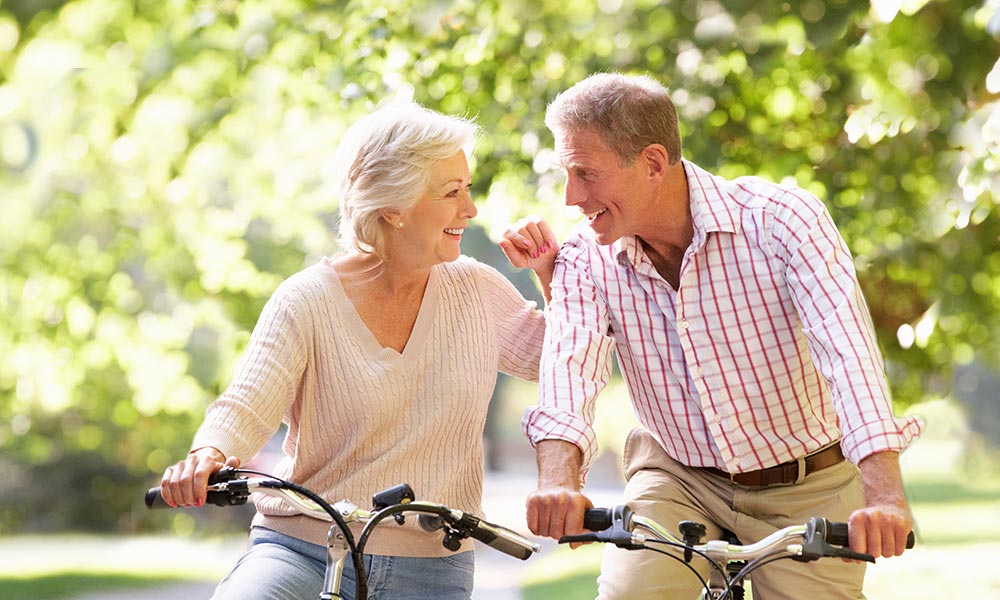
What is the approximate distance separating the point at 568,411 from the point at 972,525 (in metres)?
12.0

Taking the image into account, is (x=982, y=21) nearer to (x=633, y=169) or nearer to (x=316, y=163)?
(x=633, y=169)

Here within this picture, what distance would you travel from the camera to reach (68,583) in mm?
11836

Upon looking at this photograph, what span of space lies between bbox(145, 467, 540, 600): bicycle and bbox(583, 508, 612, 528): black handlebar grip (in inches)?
4.2

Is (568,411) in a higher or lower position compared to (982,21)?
lower

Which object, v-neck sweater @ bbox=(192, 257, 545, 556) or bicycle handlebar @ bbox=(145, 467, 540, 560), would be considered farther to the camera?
v-neck sweater @ bbox=(192, 257, 545, 556)

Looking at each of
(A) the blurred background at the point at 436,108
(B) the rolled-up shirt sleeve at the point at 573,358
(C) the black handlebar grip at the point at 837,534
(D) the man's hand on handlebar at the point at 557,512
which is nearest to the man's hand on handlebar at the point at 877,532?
(C) the black handlebar grip at the point at 837,534

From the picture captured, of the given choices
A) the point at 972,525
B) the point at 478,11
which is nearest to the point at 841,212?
the point at 478,11

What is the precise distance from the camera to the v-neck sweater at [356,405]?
2.84 meters

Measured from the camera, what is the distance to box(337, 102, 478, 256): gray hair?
299cm

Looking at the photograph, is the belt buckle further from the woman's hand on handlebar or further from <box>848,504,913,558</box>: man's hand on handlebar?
the woman's hand on handlebar

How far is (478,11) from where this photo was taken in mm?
5469

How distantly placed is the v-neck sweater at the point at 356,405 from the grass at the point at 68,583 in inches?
362

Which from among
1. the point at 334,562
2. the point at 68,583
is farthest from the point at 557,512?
the point at 68,583

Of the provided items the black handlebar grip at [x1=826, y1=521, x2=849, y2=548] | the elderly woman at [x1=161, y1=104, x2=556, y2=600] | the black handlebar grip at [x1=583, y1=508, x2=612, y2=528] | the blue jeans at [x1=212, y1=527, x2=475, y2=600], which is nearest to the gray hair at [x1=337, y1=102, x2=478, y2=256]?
the elderly woman at [x1=161, y1=104, x2=556, y2=600]
